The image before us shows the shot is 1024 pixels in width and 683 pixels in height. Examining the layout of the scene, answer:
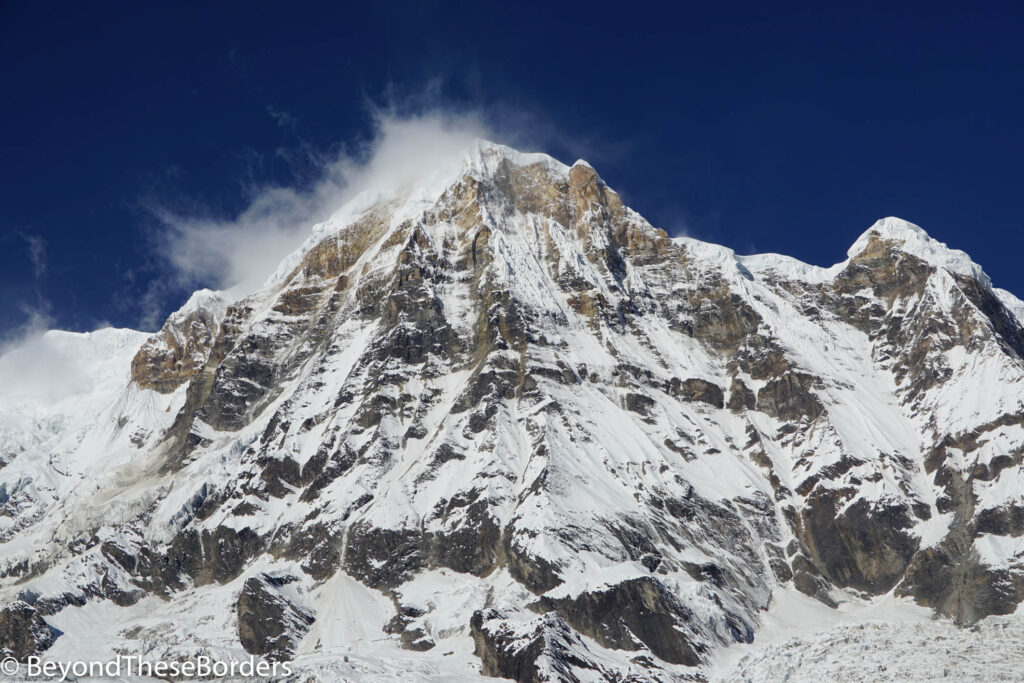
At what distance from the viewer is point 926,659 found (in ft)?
527

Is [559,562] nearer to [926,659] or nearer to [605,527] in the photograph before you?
[605,527]

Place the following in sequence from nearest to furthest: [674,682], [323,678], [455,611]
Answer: [323,678] < [674,682] < [455,611]

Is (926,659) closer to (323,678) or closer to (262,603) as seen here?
(323,678)

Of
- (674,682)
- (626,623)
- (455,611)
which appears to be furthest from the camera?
(455,611)

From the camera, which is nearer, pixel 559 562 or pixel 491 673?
pixel 491 673

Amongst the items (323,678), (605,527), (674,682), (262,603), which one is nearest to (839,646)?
(674,682)

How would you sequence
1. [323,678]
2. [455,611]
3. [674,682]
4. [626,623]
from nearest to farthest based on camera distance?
[323,678], [674,682], [626,623], [455,611]

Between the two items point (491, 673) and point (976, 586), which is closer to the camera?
point (491, 673)

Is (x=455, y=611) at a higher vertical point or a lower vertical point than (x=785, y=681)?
→ higher

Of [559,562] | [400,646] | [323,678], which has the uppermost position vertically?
[559,562]

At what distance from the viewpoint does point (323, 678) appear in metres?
153

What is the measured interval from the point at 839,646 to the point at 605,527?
43314 mm

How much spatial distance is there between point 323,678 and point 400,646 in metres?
31.7

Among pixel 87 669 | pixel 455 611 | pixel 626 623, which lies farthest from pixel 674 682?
pixel 87 669
